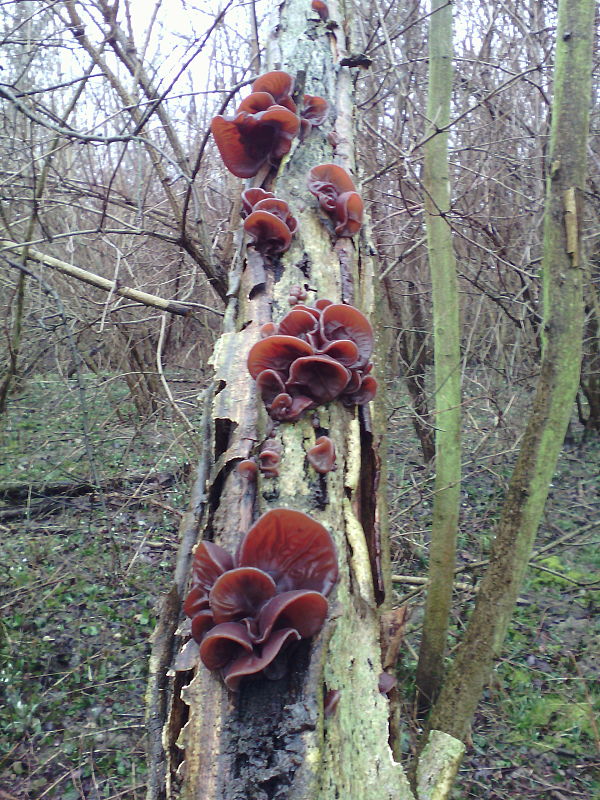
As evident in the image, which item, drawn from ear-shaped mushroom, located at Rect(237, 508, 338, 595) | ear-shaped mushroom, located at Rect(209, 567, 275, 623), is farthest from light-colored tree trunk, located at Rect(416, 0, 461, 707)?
ear-shaped mushroom, located at Rect(209, 567, 275, 623)

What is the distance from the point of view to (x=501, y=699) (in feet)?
14.4

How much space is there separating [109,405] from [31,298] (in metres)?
1.25

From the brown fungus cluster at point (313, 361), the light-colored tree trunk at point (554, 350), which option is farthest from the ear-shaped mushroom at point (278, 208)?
the light-colored tree trunk at point (554, 350)

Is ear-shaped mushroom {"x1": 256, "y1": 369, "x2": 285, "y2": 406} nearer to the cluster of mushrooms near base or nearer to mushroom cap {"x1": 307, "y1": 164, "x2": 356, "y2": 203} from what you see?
the cluster of mushrooms near base

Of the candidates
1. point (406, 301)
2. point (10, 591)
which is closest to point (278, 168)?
point (10, 591)

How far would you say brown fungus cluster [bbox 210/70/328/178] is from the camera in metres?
2.22

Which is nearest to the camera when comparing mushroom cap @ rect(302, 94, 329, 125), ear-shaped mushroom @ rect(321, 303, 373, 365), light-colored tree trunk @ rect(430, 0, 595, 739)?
ear-shaped mushroom @ rect(321, 303, 373, 365)

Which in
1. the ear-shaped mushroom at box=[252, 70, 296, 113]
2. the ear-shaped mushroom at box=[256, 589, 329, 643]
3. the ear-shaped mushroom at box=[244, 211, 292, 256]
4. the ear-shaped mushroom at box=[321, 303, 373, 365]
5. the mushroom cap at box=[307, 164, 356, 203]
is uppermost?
the ear-shaped mushroom at box=[252, 70, 296, 113]

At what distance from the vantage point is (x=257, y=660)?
114 cm

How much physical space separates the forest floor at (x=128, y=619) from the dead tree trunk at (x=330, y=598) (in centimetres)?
193

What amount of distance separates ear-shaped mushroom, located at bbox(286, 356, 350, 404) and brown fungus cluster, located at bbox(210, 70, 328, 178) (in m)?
1.10

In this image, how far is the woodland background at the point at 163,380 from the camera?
12.4 feet

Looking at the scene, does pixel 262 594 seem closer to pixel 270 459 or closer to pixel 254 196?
pixel 270 459

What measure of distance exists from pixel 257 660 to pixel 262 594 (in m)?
0.13
